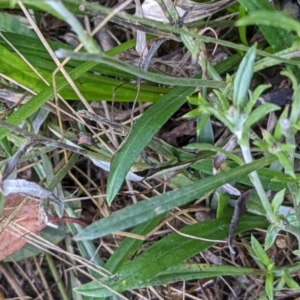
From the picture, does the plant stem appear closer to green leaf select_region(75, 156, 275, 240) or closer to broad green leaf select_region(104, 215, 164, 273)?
green leaf select_region(75, 156, 275, 240)

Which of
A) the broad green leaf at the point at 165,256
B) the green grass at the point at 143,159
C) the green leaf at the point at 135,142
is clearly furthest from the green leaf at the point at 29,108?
the broad green leaf at the point at 165,256

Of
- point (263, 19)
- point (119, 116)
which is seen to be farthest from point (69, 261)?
point (263, 19)

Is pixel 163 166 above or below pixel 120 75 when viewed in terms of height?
below

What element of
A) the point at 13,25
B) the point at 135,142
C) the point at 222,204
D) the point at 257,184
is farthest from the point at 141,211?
the point at 13,25

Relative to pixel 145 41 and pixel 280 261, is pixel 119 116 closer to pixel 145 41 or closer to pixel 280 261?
pixel 145 41

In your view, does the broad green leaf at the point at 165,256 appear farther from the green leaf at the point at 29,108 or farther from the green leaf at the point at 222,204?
the green leaf at the point at 29,108

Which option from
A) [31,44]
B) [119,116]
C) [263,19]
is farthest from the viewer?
[119,116]

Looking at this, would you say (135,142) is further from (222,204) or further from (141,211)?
(141,211)
